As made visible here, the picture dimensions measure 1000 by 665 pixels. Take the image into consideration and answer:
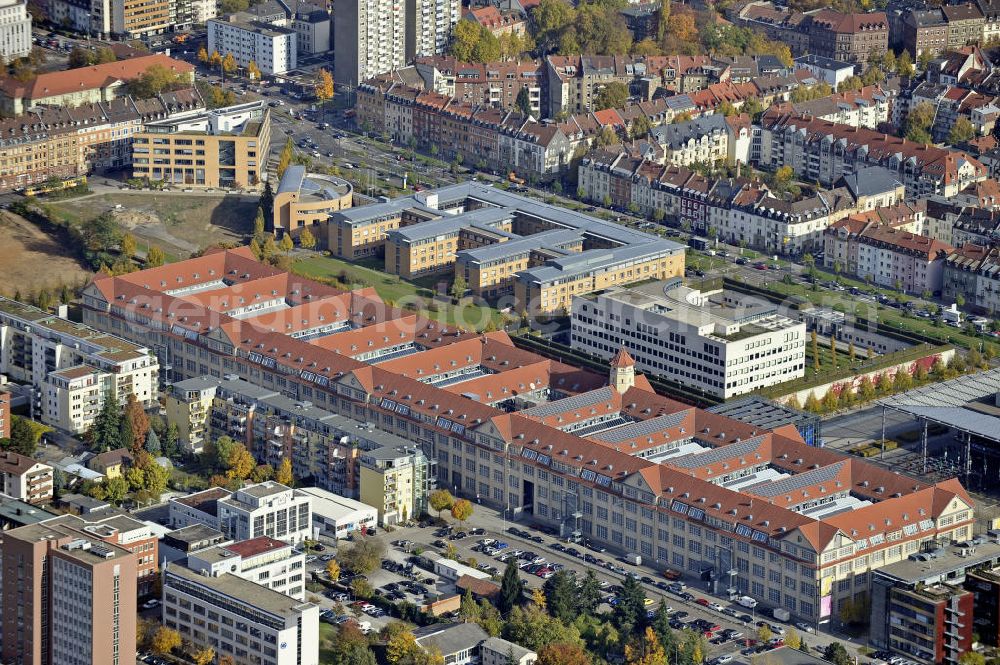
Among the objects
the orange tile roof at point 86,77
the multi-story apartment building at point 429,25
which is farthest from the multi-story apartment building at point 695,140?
the orange tile roof at point 86,77

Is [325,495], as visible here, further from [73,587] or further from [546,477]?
[73,587]

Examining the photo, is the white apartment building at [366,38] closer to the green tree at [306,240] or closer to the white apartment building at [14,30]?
the white apartment building at [14,30]

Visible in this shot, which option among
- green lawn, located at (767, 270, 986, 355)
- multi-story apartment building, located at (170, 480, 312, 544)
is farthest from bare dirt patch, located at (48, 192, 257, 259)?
multi-story apartment building, located at (170, 480, 312, 544)

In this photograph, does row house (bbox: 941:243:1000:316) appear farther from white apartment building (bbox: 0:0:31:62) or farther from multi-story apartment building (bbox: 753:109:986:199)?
white apartment building (bbox: 0:0:31:62)

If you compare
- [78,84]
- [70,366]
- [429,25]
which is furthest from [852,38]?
[70,366]

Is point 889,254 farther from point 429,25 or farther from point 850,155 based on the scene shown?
point 429,25

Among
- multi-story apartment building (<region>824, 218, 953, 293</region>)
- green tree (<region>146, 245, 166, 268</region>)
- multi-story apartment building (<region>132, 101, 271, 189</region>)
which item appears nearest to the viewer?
green tree (<region>146, 245, 166, 268</region>)
